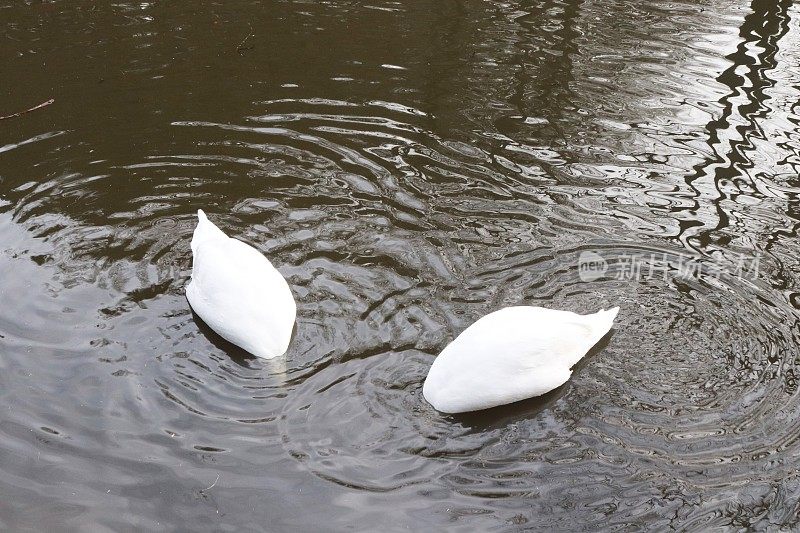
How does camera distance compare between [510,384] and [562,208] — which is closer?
[510,384]

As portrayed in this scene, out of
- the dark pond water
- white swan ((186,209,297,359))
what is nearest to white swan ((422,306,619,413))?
the dark pond water

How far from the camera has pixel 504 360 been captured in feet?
18.2

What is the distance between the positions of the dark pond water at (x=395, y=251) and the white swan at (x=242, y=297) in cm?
17

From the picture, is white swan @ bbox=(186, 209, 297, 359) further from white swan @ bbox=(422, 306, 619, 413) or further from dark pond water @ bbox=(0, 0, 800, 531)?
white swan @ bbox=(422, 306, 619, 413)

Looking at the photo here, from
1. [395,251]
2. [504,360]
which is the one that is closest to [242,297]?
[395,251]

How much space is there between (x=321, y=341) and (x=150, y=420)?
49.2 inches

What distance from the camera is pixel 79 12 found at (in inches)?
444

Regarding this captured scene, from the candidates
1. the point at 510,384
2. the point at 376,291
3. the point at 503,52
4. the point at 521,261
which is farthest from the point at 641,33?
the point at 510,384

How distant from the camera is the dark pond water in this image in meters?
5.18

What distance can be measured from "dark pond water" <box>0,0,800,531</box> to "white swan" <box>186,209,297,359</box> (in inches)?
6.6

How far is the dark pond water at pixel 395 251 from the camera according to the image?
5.18 metres

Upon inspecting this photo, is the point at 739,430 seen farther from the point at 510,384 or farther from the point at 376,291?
the point at 376,291

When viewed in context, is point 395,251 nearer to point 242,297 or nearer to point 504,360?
point 242,297

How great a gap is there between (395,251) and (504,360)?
1.79m
